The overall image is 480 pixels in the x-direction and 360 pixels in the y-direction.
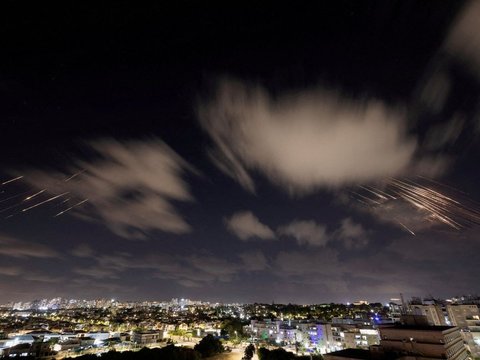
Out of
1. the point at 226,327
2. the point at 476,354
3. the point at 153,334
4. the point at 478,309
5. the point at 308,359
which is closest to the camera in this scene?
the point at 308,359

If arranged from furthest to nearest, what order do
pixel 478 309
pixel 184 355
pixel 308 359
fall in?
pixel 478 309 → pixel 184 355 → pixel 308 359

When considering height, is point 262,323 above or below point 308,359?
above

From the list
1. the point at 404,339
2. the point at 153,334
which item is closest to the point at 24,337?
the point at 153,334

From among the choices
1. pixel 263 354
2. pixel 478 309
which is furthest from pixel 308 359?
pixel 478 309

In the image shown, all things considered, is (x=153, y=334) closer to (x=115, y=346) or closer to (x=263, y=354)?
(x=115, y=346)

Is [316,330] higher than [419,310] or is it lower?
lower

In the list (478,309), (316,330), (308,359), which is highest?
Result: (478,309)

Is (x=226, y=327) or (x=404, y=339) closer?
(x=404, y=339)

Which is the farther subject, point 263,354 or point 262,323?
point 262,323

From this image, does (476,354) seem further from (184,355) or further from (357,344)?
(184,355)
